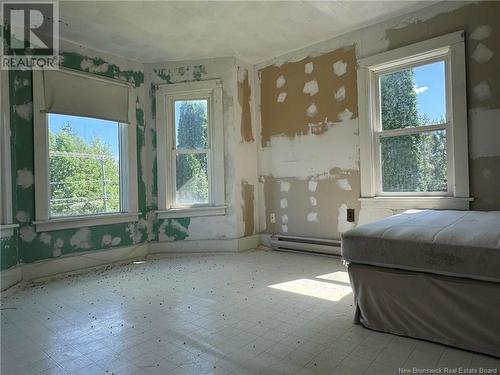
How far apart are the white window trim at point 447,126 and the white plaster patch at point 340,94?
215 mm

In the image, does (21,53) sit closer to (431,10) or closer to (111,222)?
(111,222)

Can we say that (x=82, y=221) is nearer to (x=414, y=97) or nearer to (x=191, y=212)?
(x=191, y=212)

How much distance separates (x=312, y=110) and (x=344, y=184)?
3.42ft

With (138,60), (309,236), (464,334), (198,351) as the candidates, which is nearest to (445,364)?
(464,334)

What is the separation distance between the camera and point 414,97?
3.36m

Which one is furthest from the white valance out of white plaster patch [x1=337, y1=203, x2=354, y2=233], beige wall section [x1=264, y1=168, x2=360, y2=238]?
white plaster patch [x1=337, y1=203, x2=354, y2=233]

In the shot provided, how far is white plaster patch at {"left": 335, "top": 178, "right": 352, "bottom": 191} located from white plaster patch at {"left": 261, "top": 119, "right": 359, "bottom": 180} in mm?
156

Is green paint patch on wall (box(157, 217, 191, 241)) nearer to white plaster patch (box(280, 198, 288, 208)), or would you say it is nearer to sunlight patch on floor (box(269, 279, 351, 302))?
white plaster patch (box(280, 198, 288, 208))

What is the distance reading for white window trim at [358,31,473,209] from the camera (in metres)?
2.98

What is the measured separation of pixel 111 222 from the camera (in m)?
4.02

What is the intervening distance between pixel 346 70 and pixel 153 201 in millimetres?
3006

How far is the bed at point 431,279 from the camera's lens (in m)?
1.63

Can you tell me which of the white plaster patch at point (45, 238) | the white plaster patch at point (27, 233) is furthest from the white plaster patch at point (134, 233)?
the white plaster patch at point (27, 233)

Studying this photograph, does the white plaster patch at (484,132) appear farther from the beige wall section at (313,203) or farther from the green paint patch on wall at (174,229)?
the green paint patch on wall at (174,229)
